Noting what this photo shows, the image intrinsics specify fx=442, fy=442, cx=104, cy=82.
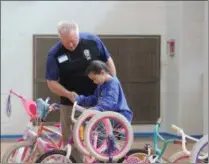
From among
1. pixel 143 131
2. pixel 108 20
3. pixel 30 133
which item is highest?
pixel 108 20

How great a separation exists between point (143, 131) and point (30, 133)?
4331mm

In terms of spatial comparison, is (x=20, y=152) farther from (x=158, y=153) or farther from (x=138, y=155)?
(x=158, y=153)

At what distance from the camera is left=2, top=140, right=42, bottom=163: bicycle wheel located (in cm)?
340

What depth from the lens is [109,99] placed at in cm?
248

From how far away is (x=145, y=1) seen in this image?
7.53 m

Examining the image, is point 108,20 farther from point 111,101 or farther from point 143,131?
point 111,101

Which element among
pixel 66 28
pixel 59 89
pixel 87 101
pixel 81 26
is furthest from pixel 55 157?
pixel 81 26

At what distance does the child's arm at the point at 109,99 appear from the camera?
2.46 m

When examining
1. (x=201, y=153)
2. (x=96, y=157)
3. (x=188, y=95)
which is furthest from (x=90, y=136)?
(x=188, y=95)

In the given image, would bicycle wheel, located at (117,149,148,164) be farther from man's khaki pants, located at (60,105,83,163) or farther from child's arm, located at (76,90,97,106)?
man's khaki pants, located at (60,105,83,163)

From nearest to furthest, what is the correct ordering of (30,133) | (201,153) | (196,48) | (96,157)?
(201,153), (96,157), (30,133), (196,48)

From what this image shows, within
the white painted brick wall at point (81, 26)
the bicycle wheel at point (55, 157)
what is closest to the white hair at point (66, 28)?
the bicycle wheel at point (55, 157)

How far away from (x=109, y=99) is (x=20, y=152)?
1235mm

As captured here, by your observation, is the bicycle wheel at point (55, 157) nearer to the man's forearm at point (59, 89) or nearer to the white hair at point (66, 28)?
the man's forearm at point (59, 89)
